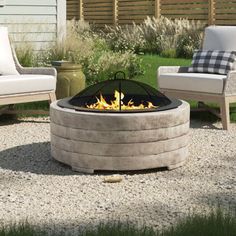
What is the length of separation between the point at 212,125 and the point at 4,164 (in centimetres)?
274

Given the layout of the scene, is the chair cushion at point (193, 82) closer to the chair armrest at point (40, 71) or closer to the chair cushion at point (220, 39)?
the chair cushion at point (220, 39)

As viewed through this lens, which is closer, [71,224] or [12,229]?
[12,229]

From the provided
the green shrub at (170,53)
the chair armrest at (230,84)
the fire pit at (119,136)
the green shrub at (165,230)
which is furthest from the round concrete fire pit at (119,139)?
the green shrub at (170,53)

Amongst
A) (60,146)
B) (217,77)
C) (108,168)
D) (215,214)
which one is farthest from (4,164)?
(217,77)

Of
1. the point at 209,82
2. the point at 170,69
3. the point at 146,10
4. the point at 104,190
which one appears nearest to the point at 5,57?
the point at 170,69

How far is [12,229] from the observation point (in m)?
3.49

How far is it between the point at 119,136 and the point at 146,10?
1416 cm

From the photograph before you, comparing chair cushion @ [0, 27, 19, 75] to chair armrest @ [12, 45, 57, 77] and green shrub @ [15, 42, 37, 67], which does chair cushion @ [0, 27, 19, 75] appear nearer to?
chair armrest @ [12, 45, 57, 77]

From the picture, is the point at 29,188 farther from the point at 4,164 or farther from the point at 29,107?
the point at 29,107

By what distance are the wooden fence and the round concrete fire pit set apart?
34.7 ft

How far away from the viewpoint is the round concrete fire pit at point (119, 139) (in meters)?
4.84

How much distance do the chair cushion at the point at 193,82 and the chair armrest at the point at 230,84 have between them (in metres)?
0.06

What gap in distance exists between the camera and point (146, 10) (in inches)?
733

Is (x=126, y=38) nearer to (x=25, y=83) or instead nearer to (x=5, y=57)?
(x=5, y=57)
